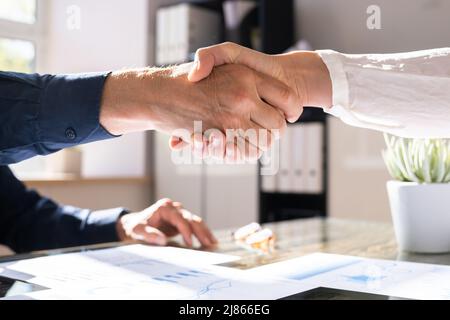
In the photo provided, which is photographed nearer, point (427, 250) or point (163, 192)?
point (427, 250)

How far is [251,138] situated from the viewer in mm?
961

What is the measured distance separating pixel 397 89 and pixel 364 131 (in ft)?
5.69

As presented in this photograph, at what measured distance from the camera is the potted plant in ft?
3.20

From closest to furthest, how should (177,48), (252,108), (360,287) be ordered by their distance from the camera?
(360,287), (252,108), (177,48)

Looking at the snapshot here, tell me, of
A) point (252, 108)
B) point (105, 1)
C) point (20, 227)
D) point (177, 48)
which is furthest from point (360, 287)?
point (177, 48)

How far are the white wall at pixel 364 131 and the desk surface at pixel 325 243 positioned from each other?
3.66 feet

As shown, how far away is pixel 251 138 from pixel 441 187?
1.09ft

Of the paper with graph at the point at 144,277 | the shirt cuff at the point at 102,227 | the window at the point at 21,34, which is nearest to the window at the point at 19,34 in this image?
the window at the point at 21,34

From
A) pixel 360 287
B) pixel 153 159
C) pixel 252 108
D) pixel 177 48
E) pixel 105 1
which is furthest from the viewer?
pixel 153 159

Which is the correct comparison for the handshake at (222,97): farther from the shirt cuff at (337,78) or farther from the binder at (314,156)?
the binder at (314,156)

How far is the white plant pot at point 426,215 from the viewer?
97 cm

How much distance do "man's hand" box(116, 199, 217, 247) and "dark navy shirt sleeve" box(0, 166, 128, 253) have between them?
89 mm

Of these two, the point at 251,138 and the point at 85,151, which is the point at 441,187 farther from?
the point at 85,151

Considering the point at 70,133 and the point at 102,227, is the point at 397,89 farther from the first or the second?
the point at 102,227
